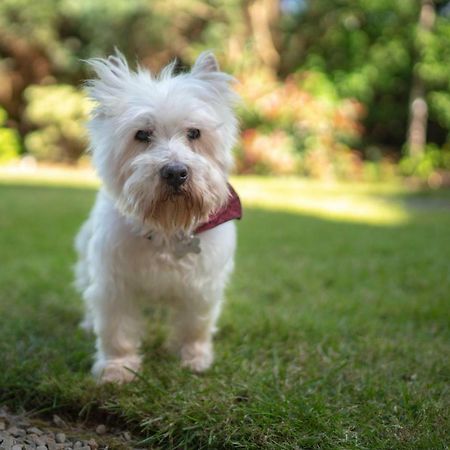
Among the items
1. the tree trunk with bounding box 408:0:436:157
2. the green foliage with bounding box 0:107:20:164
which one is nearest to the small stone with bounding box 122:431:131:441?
the tree trunk with bounding box 408:0:436:157

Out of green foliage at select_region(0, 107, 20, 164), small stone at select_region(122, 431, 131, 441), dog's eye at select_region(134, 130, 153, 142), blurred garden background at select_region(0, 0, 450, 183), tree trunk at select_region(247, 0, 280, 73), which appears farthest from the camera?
green foliage at select_region(0, 107, 20, 164)

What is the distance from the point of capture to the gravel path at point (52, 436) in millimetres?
2215

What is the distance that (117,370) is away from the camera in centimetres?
285

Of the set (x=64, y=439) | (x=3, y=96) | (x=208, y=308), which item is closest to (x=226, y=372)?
(x=208, y=308)

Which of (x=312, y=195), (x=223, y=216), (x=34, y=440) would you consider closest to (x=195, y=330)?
(x=223, y=216)

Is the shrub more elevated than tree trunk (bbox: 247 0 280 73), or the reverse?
tree trunk (bbox: 247 0 280 73)

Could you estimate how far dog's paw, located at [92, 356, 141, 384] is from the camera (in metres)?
2.77

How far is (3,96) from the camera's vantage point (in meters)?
17.5

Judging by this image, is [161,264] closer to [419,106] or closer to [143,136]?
[143,136]

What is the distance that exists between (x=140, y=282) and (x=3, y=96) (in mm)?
16423

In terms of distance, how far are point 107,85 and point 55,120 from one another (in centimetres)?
1440

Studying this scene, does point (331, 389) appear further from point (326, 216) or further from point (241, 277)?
point (326, 216)

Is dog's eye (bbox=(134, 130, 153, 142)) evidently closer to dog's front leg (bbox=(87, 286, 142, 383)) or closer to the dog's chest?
the dog's chest

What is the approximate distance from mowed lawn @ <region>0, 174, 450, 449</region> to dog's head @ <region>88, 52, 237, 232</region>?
31.8 inches
